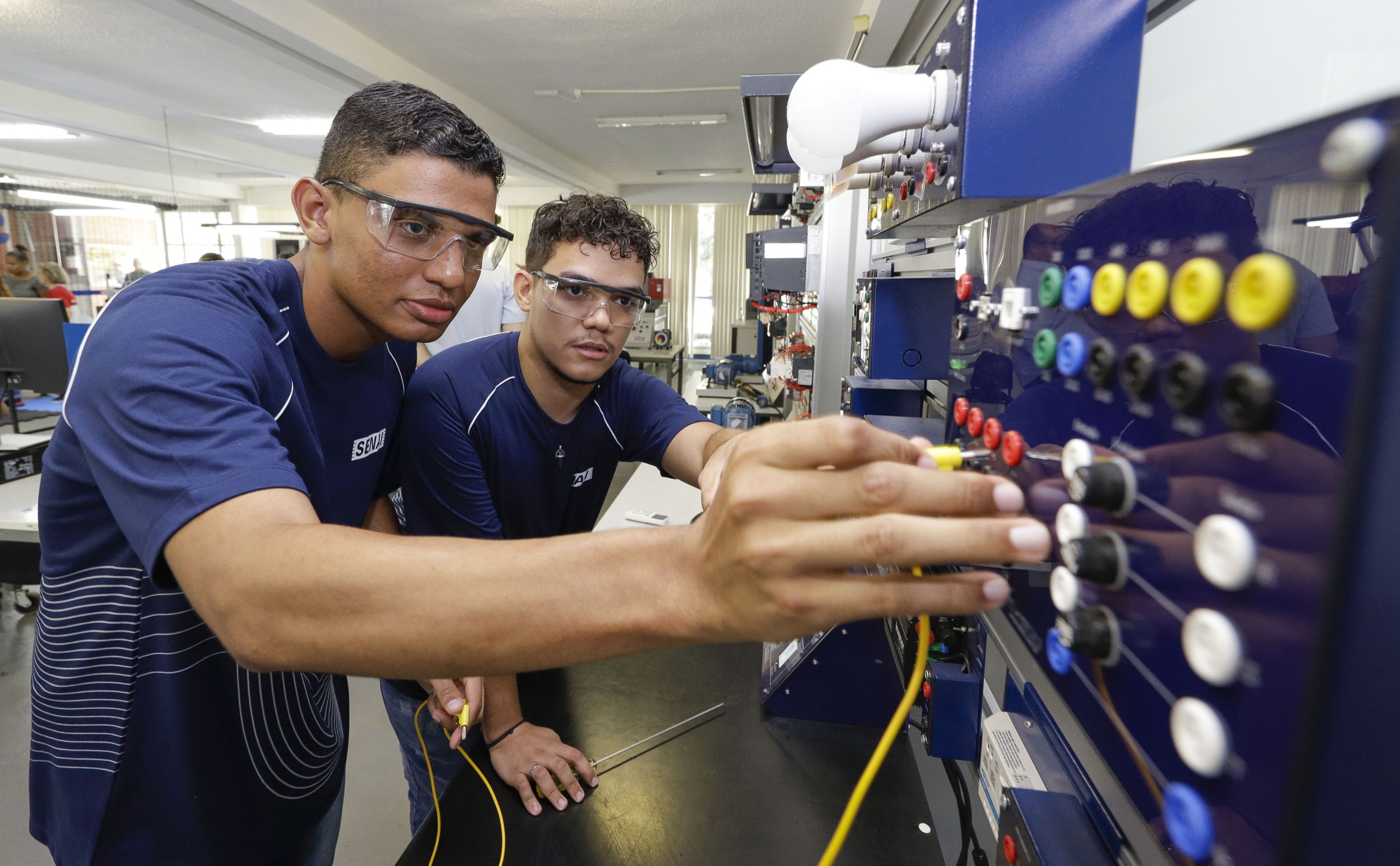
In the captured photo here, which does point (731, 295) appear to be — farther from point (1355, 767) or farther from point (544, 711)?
point (1355, 767)

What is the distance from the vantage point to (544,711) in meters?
1.17

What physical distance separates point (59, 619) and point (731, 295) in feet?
33.4

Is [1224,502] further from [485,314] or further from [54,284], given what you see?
[54,284]

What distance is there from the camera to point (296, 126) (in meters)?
6.46

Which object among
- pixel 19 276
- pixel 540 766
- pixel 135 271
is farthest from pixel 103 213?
pixel 540 766

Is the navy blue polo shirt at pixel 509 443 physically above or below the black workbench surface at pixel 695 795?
above

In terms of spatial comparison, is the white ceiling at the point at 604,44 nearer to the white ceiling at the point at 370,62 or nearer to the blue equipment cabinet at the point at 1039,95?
the white ceiling at the point at 370,62

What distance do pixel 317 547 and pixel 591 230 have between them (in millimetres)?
1167

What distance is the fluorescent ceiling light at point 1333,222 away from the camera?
0.92ft

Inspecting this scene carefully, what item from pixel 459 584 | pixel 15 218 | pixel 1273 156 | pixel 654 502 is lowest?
pixel 654 502

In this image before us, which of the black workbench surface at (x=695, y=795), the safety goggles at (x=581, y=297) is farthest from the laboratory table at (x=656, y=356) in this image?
the black workbench surface at (x=695, y=795)

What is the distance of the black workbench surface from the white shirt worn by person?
256 cm

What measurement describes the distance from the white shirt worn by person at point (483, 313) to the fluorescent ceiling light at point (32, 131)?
17.2 feet

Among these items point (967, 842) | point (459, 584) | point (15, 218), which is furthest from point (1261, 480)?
point (15, 218)
